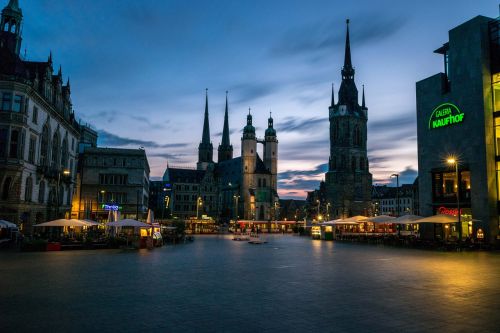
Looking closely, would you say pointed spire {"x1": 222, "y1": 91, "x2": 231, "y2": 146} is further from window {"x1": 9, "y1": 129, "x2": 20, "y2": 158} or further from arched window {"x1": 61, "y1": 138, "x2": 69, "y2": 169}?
window {"x1": 9, "y1": 129, "x2": 20, "y2": 158}

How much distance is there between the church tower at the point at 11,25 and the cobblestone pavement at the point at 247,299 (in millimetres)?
38798

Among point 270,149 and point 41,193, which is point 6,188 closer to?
point 41,193

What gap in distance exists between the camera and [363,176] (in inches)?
5827

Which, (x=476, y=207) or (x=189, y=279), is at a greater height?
(x=476, y=207)

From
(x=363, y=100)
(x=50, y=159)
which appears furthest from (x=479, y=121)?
(x=363, y=100)

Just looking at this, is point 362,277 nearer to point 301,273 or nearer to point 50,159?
point 301,273

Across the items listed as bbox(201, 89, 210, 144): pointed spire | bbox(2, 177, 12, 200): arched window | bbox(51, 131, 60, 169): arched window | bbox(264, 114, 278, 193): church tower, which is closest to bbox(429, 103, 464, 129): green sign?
bbox(2, 177, 12, 200): arched window

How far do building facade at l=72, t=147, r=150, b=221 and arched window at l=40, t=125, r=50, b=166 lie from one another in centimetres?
3378

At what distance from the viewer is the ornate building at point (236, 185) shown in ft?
469

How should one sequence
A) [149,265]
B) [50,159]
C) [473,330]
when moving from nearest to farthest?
[473,330] → [149,265] → [50,159]

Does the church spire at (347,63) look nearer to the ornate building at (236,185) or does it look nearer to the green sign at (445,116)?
the ornate building at (236,185)

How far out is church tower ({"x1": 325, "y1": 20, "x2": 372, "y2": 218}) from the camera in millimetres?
145500

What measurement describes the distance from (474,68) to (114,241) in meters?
40.2

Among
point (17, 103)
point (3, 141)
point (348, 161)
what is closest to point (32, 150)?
point (3, 141)
